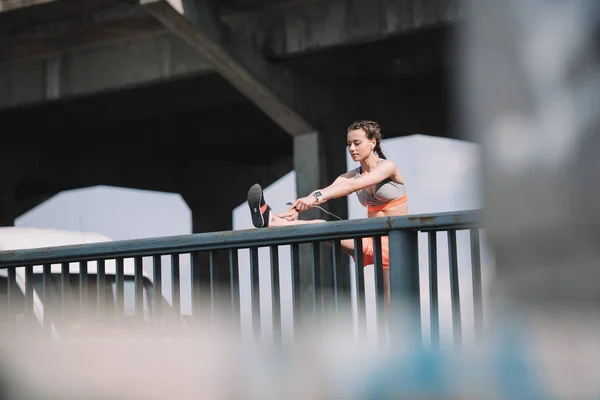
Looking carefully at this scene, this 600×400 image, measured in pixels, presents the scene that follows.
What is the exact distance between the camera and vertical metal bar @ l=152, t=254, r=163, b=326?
5.72m

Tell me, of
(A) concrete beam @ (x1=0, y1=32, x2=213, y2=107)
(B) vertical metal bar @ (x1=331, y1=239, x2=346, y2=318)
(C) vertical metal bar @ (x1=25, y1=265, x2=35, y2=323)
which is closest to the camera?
(B) vertical metal bar @ (x1=331, y1=239, x2=346, y2=318)

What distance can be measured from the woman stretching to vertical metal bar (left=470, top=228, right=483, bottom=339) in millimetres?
1883

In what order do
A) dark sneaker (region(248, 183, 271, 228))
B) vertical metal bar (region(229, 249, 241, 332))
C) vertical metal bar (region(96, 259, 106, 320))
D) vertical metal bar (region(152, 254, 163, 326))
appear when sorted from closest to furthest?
vertical metal bar (region(229, 249, 241, 332)) → vertical metal bar (region(152, 254, 163, 326)) → vertical metal bar (region(96, 259, 106, 320)) → dark sneaker (region(248, 183, 271, 228))

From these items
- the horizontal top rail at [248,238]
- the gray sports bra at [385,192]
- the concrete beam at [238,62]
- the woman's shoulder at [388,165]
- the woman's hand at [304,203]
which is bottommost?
the horizontal top rail at [248,238]

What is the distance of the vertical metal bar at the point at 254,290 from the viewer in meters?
5.52

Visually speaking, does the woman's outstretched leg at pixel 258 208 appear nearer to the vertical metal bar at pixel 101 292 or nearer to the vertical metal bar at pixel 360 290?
the vertical metal bar at pixel 101 292

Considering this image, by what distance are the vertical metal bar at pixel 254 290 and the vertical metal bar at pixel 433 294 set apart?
0.90m

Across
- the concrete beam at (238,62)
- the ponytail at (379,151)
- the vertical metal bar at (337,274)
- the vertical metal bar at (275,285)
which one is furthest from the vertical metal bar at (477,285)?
the concrete beam at (238,62)

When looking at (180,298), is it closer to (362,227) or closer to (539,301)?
(362,227)

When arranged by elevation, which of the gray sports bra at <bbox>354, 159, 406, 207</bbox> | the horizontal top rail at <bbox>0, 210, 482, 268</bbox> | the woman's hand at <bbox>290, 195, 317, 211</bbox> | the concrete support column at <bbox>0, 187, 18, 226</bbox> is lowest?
the horizontal top rail at <bbox>0, 210, 482, 268</bbox>

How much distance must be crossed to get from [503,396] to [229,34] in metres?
17.1

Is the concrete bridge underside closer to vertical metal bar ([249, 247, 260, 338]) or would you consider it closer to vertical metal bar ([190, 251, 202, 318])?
vertical metal bar ([190, 251, 202, 318])

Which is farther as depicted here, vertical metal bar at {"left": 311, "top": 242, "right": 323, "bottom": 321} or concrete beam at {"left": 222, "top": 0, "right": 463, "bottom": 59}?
concrete beam at {"left": 222, "top": 0, "right": 463, "bottom": 59}

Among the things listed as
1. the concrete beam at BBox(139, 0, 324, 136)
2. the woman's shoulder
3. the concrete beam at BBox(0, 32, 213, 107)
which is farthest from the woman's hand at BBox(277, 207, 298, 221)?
the concrete beam at BBox(0, 32, 213, 107)
